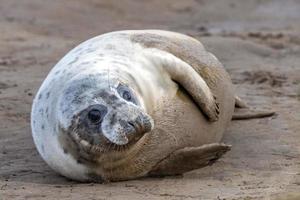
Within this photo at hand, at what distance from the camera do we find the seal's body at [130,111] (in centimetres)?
505

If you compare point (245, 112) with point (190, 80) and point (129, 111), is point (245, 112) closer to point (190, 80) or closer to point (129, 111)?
point (190, 80)

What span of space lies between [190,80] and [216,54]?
142 inches

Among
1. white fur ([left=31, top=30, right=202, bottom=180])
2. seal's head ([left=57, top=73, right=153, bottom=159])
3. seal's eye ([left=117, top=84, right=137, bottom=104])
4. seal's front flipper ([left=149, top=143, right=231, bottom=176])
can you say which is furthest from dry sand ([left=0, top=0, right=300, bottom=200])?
seal's eye ([left=117, top=84, right=137, bottom=104])

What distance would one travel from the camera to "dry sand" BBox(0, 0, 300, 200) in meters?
5.21

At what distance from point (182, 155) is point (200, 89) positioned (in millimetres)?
475

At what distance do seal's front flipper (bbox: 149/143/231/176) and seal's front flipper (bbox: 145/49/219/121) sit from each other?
11.7 inches

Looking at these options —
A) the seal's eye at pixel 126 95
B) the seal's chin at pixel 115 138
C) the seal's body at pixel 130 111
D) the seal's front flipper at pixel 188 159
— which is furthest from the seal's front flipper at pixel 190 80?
the seal's chin at pixel 115 138

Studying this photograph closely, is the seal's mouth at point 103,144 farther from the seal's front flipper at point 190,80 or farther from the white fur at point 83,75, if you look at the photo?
the seal's front flipper at point 190,80

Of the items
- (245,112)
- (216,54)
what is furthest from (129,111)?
(216,54)

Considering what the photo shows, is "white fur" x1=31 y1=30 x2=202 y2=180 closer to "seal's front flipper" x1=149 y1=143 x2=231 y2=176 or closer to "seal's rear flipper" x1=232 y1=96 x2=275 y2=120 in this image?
"seal's front flipper" x1=149 y1=143 x2=231 y2=176

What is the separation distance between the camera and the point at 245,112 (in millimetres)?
6988

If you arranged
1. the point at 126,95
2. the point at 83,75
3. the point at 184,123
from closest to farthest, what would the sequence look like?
1. the point at 126,95
2. the point at 83,75
3. the point at 184,123

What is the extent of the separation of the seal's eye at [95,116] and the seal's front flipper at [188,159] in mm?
589

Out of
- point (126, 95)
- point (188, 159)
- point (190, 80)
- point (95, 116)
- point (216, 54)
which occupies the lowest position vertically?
point (188, 159)
